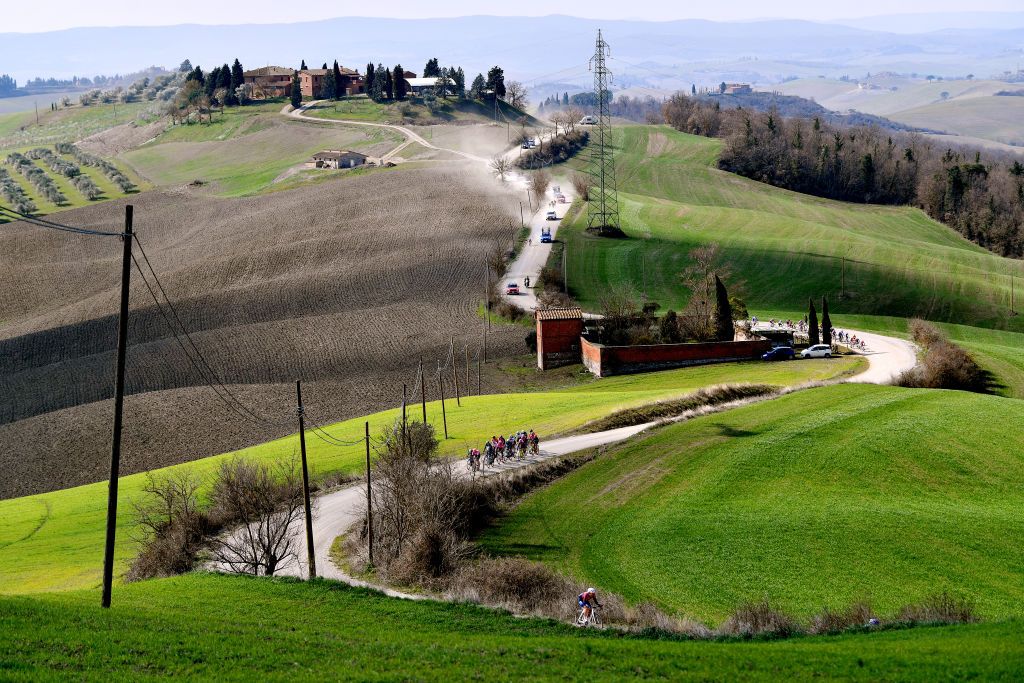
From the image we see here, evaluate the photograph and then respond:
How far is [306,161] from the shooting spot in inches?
6073

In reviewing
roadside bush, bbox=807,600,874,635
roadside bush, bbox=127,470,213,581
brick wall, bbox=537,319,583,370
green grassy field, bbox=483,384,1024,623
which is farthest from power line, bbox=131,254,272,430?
roadside bush, bbox=807,600,874,635

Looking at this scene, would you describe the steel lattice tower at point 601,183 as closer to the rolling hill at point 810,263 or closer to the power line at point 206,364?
the rolling hill at point 810,263

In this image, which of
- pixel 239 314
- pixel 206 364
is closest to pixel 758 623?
pixel 206 364

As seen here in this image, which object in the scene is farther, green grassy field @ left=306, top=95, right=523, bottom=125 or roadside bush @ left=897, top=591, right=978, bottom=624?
green grassy field @ left=306, top=95, right=523, bottom=125

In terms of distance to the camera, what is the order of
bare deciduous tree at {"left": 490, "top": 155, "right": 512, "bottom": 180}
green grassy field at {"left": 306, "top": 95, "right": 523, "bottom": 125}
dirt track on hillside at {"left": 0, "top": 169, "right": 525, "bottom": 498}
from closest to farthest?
dirt track on hillside at {"left": 0, "top": 169, "right": 525, "bottom": 498} → bare deciduous tree at {"left": 490, "top": 155, "right": 512, "bottom": 180} → green grassy field at {"left": 306, "top": 95, "right": 523, "bottom": 125}

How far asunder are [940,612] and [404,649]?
1336cm

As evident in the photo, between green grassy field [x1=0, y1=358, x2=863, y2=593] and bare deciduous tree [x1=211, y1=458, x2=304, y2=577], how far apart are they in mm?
4188

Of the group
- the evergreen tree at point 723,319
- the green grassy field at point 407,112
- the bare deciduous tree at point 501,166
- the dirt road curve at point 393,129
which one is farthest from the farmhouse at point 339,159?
the evergreen tree at point 723,319

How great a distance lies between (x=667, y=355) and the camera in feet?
215

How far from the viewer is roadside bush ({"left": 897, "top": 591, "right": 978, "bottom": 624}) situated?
79.5 ft

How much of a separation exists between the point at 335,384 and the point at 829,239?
191 ft

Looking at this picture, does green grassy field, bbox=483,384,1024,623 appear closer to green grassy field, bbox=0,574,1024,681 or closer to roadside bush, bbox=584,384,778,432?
roadside bush, bbox=584,384,778,432

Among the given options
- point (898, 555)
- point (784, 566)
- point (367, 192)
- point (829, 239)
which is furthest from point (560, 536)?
point (367, 192)

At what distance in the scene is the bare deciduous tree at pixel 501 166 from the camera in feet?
445
